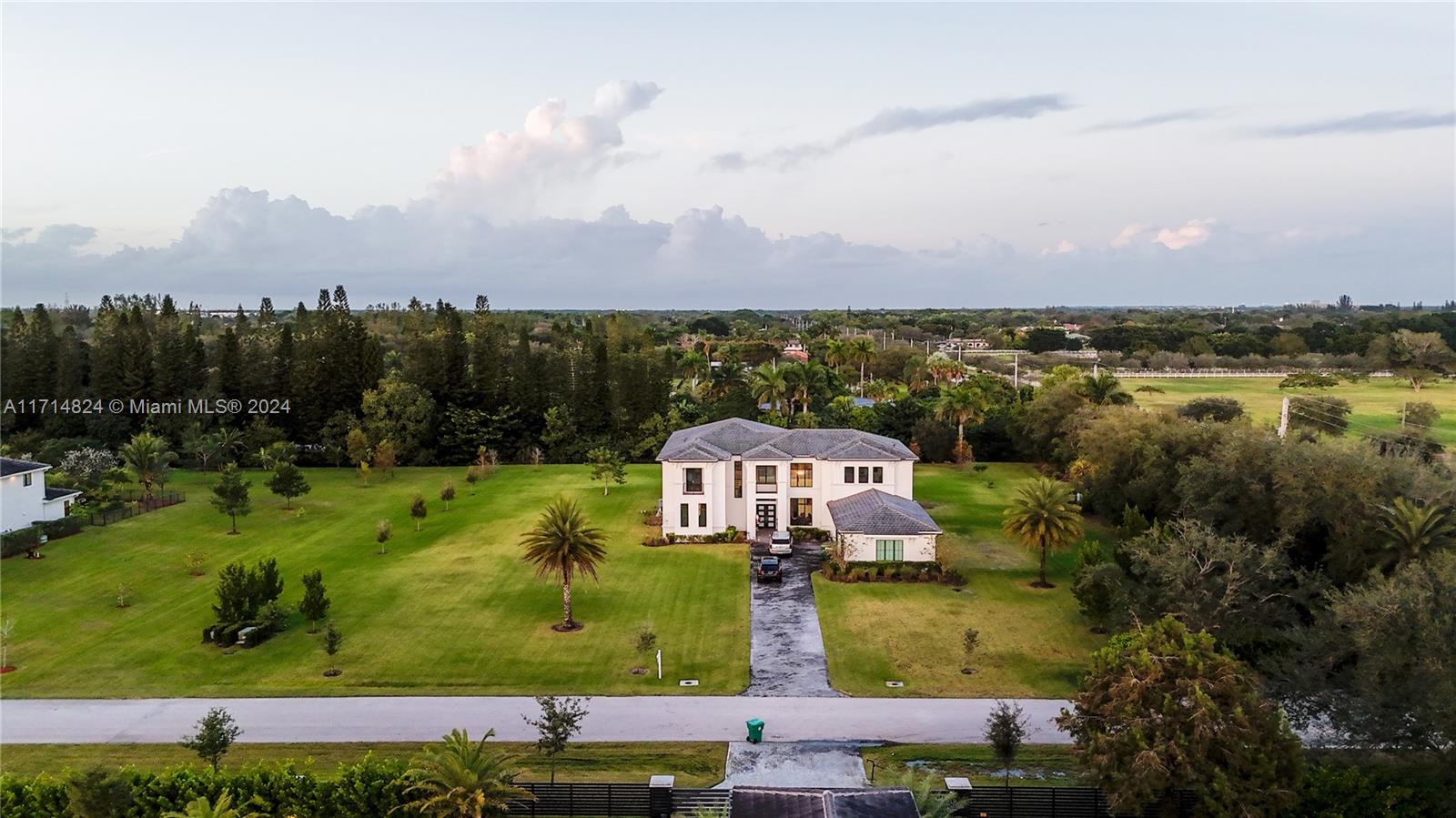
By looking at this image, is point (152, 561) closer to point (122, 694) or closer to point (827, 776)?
point (122, 694)

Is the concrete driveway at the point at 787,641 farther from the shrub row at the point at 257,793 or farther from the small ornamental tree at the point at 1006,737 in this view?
the shrub row at the point at 257,793

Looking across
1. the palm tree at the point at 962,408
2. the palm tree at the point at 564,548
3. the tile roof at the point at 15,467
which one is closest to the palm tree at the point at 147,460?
the tile roof at the point at 15,467

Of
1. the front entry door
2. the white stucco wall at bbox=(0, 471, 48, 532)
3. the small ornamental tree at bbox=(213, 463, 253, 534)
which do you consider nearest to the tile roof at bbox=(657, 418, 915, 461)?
the front entry door

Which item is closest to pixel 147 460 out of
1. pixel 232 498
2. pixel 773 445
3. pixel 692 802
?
pixel 232 498

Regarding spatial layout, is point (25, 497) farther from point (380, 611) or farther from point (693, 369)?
point (693, 369)

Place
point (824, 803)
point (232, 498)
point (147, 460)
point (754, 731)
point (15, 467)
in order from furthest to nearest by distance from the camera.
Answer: point (147, 460) < point (232, 498) < point (15, 467) < point (754, 731) < point (824, 803)

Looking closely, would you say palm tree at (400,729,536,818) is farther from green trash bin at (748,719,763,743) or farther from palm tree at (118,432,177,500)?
palm tree at (118,432,177,500)
